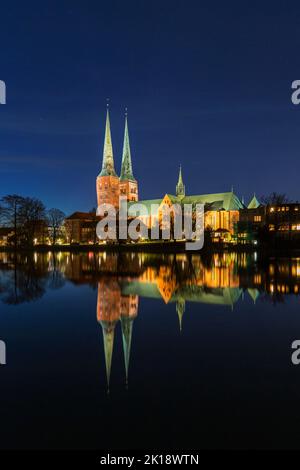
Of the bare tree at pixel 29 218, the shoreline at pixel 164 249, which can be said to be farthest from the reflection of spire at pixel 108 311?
the bare tree at pixel 29 218

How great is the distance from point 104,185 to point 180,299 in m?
91.6

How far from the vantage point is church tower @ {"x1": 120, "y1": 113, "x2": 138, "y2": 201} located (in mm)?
106250

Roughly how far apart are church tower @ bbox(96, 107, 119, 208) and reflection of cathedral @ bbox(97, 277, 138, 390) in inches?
3436

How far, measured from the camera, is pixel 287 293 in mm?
13992

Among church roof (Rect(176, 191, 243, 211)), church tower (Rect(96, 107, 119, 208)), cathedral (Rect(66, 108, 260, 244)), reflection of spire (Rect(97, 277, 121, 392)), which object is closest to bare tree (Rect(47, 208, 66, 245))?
cathedral (Rect(66, 108, 260, 244))

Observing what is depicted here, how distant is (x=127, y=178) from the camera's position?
350 feet

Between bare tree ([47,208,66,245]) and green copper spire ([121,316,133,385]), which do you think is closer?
green copper spire ([121,316,133,385])

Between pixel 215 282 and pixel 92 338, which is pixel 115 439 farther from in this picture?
pixel 215 282

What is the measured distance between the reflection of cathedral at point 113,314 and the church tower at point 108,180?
87.3 meters

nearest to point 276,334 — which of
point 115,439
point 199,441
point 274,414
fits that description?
point 274,414

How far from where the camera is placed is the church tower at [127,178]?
106250mm

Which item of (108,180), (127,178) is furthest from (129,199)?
(108,180)

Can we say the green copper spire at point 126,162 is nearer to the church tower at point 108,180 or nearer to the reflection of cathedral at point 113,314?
the church tower at point 108,180

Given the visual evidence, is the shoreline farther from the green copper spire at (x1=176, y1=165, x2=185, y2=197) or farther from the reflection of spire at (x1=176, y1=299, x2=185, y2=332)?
the green copper spire at (x1=176, y1=165, x2=185, y2=197)
